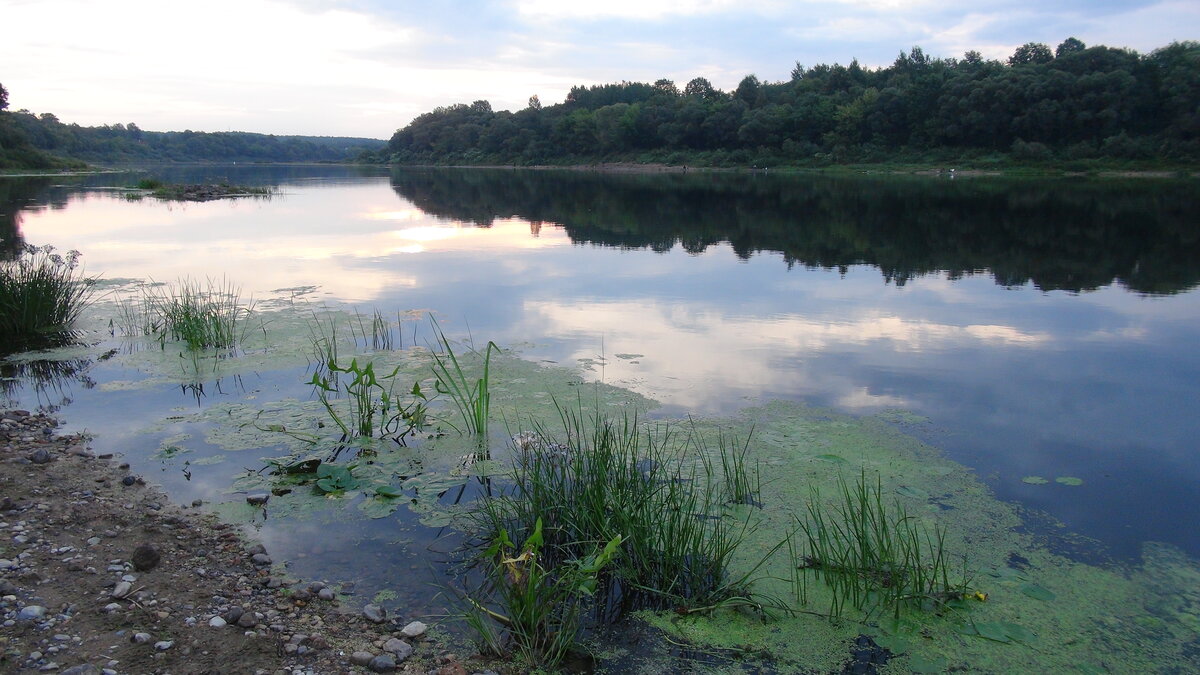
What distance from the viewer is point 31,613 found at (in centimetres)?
313

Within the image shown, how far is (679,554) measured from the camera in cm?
379

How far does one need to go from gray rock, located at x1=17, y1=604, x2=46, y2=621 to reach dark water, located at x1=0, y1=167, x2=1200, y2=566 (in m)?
2.87

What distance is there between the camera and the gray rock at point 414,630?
3322 millimetres

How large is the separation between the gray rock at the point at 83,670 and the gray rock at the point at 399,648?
103cm

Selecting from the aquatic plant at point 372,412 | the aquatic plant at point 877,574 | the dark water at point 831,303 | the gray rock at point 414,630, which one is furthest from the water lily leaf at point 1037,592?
the aquatic plant at point 372,412

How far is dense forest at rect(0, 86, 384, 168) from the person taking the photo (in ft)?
199

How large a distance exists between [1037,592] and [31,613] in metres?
4.47

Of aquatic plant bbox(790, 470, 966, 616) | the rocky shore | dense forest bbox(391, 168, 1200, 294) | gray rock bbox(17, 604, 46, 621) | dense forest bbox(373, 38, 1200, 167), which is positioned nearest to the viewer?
the rocky shore

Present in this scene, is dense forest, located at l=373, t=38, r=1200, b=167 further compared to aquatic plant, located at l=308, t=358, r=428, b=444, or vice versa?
dense forest, located at l=373, t=38, r=1200, b=167

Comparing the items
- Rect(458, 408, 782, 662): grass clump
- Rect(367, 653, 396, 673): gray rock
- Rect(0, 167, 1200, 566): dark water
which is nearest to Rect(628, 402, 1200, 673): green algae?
Rect(458, 408, 782, 662): grass clump

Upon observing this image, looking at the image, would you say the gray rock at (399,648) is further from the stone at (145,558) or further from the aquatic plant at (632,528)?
the stone at (145,558)

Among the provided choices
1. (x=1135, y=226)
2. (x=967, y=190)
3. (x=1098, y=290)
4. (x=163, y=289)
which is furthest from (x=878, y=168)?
(x=163, y=289)

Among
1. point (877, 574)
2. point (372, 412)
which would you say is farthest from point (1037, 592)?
point (372, 412)

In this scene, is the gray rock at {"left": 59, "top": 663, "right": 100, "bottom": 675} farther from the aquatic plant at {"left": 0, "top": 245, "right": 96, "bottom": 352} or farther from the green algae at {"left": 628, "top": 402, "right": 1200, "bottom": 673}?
the aquatic plant at {"left": 0, "top": 245, "right": 96, "bottom": 352}
